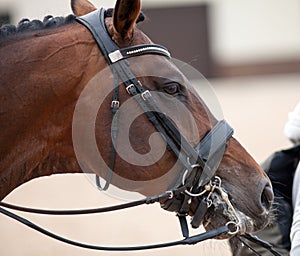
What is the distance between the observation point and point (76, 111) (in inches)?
117

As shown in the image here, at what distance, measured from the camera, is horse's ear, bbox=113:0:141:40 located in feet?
9.57

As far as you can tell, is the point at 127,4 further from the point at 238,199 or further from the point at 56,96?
the point at 238,199

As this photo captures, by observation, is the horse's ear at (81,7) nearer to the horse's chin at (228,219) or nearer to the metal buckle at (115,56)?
the metal buckle at (115,56)

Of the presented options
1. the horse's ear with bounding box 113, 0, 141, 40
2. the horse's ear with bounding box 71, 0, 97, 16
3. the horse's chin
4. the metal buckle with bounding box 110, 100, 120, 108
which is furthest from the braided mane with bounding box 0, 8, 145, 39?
Result: the horse's chin

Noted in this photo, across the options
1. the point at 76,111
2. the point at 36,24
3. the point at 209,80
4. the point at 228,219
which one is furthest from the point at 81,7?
the point at 209,80

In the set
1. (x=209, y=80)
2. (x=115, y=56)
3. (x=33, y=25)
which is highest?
(x=33, y=25)

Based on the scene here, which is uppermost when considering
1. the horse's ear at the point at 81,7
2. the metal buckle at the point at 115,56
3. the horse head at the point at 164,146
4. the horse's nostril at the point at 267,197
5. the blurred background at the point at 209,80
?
the horse's ear at the point at 81,7

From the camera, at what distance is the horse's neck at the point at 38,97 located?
2.94 metres

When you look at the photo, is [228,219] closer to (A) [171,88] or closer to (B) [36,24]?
(A) [171,88]

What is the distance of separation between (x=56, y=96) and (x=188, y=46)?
35.1ft

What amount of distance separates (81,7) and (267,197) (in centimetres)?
101

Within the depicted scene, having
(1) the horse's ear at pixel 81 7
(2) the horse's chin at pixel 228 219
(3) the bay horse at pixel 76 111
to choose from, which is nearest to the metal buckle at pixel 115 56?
(3) the bay horse at pixel 76 111

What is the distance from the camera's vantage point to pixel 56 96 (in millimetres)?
2965

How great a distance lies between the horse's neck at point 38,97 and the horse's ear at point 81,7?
283mm
